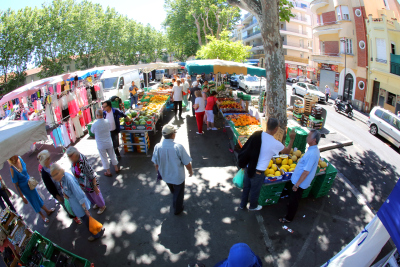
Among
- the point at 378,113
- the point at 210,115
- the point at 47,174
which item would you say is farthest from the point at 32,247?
the point at 378,113

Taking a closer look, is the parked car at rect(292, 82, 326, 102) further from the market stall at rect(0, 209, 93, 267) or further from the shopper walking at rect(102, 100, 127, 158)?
the market stall at rect(0, 209, 93, 267)

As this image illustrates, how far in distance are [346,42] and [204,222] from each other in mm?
24757

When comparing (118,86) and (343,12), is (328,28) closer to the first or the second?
(343,12)

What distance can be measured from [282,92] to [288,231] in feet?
13.0

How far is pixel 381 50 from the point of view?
1767 centimetres

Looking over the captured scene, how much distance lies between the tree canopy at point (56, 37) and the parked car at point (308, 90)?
24284mm

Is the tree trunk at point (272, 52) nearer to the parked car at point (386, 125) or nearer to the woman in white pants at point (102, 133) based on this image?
the woman in white pants at point (102, 133)

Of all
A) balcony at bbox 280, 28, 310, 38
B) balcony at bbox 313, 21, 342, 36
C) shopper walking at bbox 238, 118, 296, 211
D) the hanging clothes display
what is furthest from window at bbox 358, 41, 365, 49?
the hanging clothes display

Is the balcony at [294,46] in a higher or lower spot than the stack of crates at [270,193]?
higher

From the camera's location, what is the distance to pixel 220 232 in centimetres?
441

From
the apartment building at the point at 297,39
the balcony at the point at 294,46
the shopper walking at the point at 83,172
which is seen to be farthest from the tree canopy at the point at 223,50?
the balcony at the point at 294,46

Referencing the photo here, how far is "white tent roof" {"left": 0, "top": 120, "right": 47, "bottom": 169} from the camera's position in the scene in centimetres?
312

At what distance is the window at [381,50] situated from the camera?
17.3 metres

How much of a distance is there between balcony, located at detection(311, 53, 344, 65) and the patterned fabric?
26.1 m
